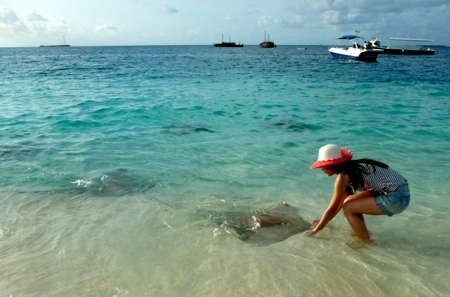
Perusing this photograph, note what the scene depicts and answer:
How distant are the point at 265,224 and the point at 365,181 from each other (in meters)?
1.66

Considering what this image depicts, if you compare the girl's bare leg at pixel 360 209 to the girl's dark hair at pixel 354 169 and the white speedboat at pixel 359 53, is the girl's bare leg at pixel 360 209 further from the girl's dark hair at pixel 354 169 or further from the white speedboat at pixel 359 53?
the white speedboat at pixel 359 53

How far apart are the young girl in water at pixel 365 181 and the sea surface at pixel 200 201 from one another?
0.65 m

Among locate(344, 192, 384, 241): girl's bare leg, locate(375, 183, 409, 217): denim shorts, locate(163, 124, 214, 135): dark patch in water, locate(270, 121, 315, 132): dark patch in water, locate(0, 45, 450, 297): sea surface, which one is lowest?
locate(163, 124, 214, 135): dark patch in water

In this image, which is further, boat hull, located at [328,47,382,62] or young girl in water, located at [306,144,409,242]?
boat hull, located at [328,47,382,62]

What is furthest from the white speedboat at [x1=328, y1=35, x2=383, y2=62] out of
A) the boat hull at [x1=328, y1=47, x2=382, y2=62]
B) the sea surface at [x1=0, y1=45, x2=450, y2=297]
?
the sea surface at [x1=0, y1=45, x2=450, y2=297]

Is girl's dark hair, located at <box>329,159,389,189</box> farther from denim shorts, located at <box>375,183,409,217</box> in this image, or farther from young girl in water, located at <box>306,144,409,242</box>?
denim shorts, located at <box>375,183,409,217</box>

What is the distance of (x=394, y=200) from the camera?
4.07m

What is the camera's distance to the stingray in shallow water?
185 inches

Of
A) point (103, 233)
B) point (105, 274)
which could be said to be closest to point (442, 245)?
point (105, 274)

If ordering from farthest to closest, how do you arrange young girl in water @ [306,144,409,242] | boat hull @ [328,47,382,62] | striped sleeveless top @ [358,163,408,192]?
boat hull @ [328,47,382,62] → striped sleeveless top @ [358,163,408,192] → young girl in water @ [306,144,409,242]

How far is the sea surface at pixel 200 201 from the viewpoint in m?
3.81

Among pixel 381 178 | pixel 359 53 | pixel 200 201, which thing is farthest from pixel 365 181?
pixel 359 53

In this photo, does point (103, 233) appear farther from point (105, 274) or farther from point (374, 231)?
point (374, 231)

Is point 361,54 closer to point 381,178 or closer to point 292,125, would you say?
point 292,125
